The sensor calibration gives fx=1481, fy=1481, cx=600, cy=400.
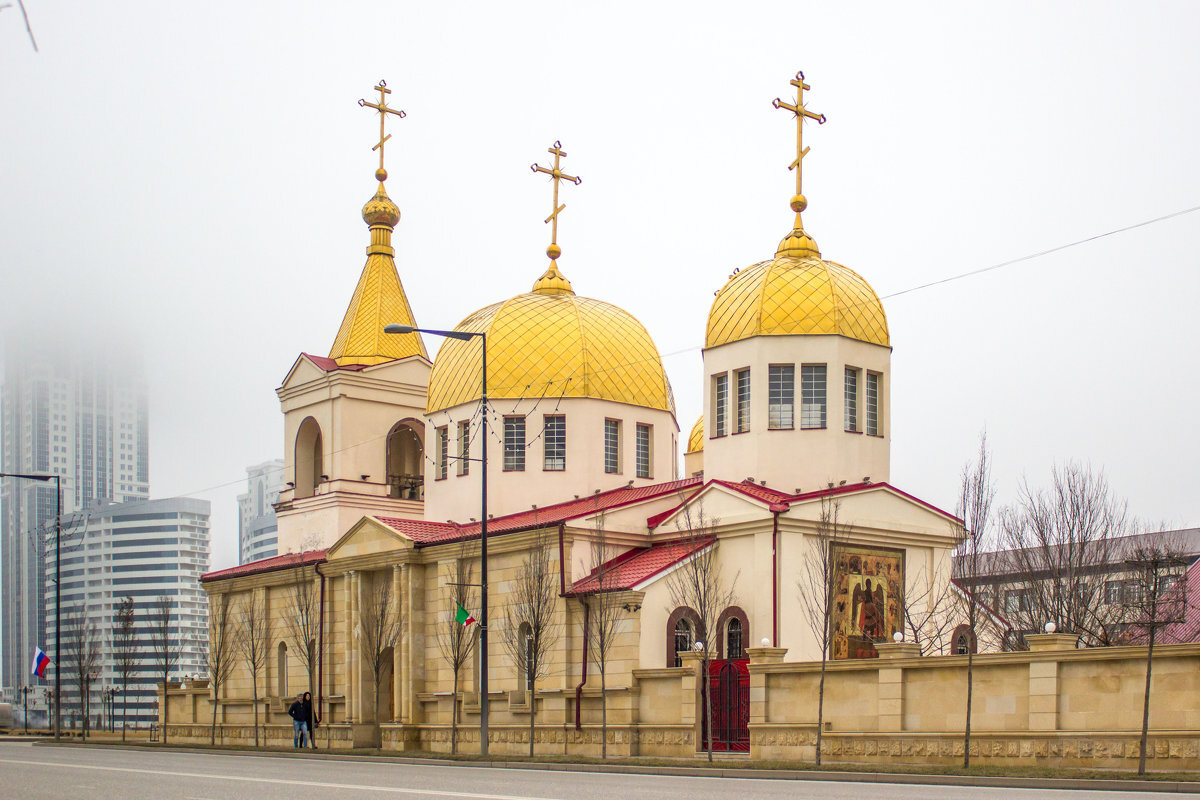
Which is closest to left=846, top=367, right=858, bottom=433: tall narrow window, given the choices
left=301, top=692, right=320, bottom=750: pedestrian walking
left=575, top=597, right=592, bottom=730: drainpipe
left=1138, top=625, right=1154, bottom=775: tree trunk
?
left=575, top=597, right=592, bottom=730: drainpipe

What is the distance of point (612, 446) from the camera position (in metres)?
44.5

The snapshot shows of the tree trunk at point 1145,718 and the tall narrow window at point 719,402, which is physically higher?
the tall narrow window at point 719,402

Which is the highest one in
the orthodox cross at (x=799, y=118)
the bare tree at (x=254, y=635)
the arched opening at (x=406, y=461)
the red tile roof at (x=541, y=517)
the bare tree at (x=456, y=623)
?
the orthodox cross at (x=799, y=118)

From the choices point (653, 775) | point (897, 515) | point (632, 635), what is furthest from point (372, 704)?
point (653, 775)

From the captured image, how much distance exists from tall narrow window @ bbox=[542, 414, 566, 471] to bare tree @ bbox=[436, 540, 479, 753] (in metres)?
4.74

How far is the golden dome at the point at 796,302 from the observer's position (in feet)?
126

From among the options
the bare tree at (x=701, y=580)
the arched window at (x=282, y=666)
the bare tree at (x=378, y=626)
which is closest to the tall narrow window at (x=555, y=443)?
the bare tree at (x=378, y=626)

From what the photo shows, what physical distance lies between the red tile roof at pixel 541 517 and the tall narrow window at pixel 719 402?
1735mm

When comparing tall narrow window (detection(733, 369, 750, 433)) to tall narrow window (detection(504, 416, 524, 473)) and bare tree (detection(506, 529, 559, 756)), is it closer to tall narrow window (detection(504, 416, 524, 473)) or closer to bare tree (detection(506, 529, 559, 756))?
bare tree (detection(506, 529, 559, 756))

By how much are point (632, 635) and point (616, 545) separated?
14.2 feet

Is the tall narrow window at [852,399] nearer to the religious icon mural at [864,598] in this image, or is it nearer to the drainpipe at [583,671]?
the religious icon mural at [864,598]

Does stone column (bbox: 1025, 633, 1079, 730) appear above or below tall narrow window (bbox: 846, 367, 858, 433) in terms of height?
below

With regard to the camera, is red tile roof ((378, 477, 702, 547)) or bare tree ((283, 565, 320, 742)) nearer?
red tile roof ((378, 477, 702, 547))

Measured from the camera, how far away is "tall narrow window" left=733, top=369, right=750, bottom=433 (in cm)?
3859
